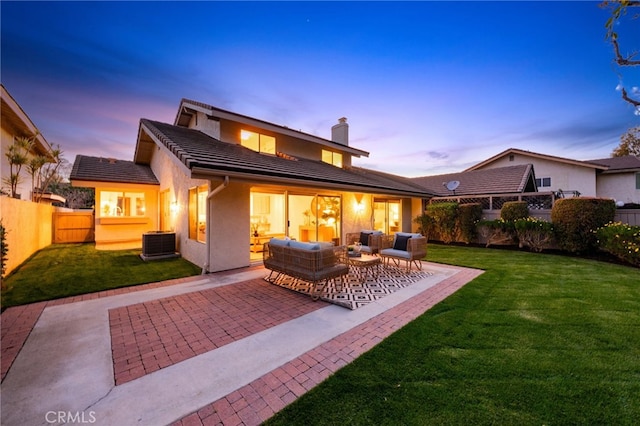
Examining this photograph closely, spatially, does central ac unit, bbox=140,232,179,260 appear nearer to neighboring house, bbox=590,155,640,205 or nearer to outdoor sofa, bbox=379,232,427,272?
outdoor sofa, bbox=379,232,427,272

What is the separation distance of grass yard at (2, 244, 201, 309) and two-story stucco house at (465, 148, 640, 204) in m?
26.2

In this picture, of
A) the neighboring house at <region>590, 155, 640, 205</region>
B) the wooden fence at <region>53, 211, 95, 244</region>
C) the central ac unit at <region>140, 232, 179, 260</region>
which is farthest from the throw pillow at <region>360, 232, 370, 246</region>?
the neighboring house at <region>590, 155, 640, 205</region>

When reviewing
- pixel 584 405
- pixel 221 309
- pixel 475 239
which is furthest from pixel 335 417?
pixel 475 239

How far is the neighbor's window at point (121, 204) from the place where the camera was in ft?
42.6

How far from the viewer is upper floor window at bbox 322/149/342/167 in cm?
1434

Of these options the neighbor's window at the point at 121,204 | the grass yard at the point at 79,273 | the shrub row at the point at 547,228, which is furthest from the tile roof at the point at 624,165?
the neighbor's window at the point at 121,204

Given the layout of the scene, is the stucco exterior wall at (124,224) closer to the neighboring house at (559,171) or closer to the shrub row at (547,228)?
the shrub row at (547,228)

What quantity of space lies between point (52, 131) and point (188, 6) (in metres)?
13.9

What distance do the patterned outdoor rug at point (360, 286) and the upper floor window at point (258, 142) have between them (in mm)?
6406

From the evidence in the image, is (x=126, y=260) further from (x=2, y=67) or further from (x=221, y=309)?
(x=2, y=67)

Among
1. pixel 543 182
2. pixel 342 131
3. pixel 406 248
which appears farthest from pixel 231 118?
pixel 543 182

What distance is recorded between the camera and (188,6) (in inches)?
355

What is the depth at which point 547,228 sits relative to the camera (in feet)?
35.9

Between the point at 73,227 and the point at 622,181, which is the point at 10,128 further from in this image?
the point at 622,181
